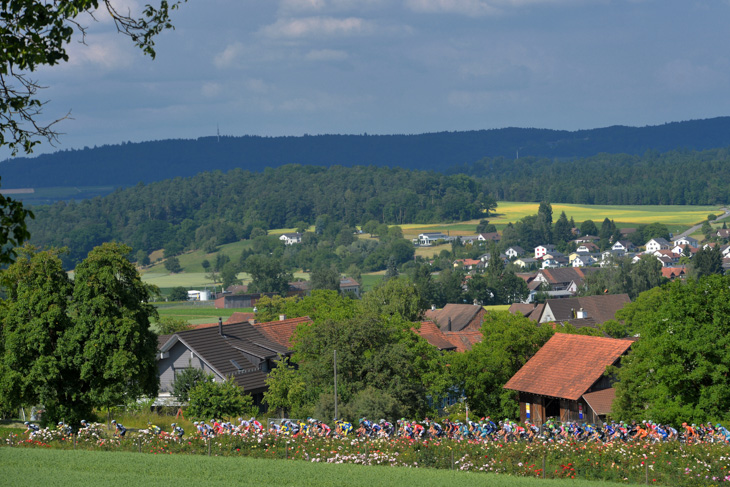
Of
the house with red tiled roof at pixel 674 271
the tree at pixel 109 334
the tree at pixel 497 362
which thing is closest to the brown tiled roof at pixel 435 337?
the tree at pixel 497 362

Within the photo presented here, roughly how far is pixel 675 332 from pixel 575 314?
6231 centimetres

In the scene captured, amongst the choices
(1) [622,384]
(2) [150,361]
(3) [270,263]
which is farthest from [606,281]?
(2) [150,361]

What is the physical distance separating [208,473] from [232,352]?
94.8ft

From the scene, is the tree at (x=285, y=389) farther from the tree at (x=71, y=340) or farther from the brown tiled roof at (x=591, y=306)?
the brown tiled roof at (x=591, y=306)

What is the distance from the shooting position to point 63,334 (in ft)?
113

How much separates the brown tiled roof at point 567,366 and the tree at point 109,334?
752 inches

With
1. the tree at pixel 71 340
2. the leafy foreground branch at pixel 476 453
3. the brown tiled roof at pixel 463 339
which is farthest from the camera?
the brown tiled roof at pixel 463 339

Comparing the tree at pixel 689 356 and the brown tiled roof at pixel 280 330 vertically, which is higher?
the tree at pixel 689 356

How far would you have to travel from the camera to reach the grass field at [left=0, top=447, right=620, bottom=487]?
74.4 feet

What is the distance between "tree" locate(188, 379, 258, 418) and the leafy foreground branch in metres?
11.8

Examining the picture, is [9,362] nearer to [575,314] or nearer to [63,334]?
[63,334]

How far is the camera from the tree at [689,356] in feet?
112

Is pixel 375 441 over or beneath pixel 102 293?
beneath

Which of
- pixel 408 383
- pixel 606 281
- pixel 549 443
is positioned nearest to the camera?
pixel 549 443
